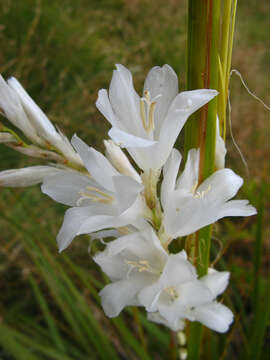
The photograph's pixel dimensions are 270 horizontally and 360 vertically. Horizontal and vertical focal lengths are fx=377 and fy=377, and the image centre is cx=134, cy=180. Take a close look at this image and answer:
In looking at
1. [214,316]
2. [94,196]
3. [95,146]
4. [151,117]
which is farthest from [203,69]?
[95,146]

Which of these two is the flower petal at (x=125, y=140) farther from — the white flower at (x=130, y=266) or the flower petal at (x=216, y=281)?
the flower petal at (x=216, y=281)

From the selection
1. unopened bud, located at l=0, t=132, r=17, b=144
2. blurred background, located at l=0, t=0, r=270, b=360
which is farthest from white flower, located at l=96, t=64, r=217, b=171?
blurred background, located at l=0, t=0, r=270, b=360

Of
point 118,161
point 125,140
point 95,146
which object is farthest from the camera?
point 95,146

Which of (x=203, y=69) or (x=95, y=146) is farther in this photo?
(x=95, y=146)

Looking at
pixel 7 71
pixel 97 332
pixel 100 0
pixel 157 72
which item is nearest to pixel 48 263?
pixel 97 332

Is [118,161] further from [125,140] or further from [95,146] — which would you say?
[95,146]
